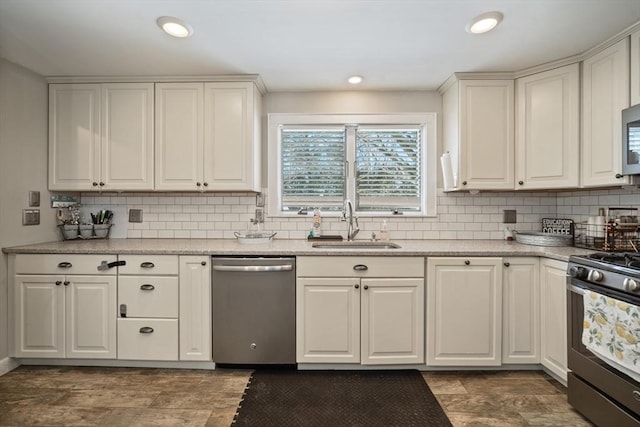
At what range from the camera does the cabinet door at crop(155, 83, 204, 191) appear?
9.00 feet

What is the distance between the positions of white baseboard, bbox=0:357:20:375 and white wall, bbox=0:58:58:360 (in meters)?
0.04

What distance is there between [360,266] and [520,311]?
1.18 meters

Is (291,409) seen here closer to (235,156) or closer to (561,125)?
(235,156)

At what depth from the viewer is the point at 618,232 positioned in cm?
224

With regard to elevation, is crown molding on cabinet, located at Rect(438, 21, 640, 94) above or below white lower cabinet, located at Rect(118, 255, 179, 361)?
above

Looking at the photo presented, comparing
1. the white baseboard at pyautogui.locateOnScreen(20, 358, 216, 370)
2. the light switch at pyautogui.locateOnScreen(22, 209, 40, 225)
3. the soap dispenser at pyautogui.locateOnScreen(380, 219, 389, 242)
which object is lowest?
the white baseboard at pyautogui.locateOnScreen(20, 358, 216, 370)

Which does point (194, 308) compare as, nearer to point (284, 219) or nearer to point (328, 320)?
point (328, 320)

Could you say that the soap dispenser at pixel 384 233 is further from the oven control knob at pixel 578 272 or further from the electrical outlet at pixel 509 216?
the oven control knob at pixel 578 272

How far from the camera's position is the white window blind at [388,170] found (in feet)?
10.3

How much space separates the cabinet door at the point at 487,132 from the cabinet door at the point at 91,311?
2889mm

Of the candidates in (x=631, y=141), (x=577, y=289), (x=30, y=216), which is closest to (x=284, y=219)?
(x=30, y=216)

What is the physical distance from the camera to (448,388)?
86.3 inches

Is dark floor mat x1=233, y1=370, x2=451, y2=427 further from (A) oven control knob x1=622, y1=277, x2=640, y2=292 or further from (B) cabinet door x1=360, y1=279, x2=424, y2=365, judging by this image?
(A) oven control knob x1=622, y1=277, x2=640, y2=292

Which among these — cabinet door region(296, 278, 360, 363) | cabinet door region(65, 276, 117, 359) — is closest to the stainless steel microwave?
cabinet door region(296, 278, 360, 363)
